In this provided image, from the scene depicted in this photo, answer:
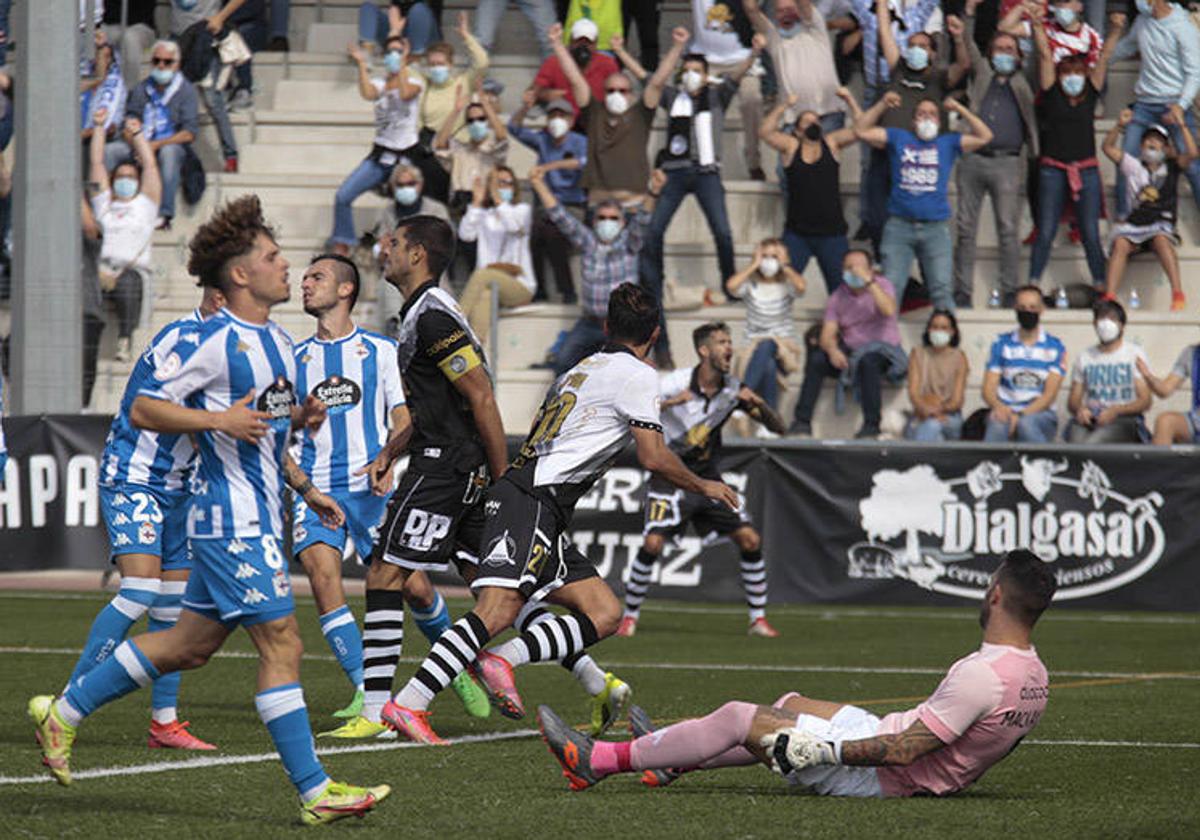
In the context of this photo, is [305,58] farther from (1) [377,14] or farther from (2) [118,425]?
(2) [118,425]

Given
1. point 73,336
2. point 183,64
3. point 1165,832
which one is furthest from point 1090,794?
point 183,64

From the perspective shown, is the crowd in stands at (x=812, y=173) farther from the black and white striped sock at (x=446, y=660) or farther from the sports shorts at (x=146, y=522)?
the black and white striped sock at (x=446, y=660)

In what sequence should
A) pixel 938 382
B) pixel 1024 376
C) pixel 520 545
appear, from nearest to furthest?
pixel 520 545 < pixel 1024 376 < pixel 938 382

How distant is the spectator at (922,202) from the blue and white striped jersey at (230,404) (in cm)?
1526

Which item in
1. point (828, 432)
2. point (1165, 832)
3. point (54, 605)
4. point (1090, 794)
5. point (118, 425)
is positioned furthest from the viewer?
point (828, 432)

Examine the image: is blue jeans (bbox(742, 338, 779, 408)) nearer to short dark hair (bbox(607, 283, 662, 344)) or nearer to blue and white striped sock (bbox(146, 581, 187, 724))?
short dark hair (bbox(607, 283, 662, 344))

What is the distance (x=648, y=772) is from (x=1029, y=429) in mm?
12842

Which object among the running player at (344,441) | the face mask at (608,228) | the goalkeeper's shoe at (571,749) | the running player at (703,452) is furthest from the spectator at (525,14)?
the goalkeeper's shoe at (571,749)

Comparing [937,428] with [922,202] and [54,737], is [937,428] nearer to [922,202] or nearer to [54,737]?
[922,202]

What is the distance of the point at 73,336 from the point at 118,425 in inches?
409

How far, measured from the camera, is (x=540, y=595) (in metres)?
9.29

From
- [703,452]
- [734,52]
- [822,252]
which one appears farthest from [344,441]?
[734,52]

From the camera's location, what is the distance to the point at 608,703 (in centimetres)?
938

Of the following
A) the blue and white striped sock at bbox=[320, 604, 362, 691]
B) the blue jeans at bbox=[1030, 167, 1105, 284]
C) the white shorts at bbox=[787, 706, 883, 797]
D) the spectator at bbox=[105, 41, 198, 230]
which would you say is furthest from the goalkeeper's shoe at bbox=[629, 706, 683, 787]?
the spectator at bbox=[105, 41, 198, 230]
